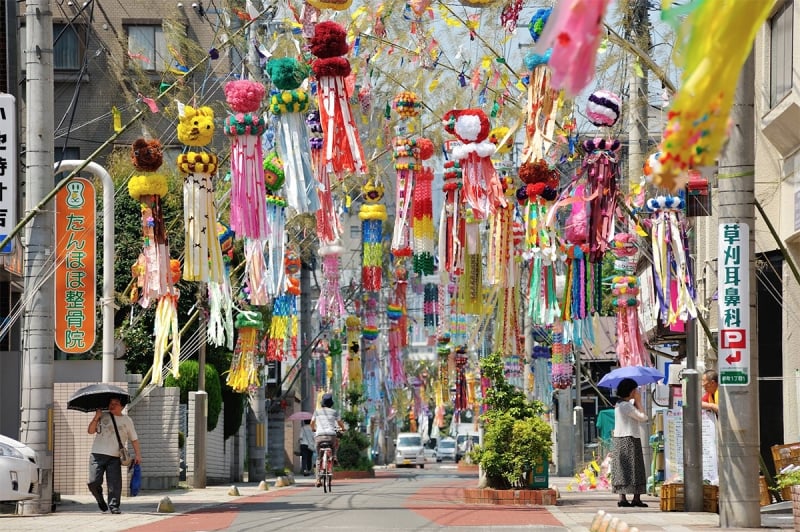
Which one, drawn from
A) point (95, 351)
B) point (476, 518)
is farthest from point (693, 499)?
point (95, 351)

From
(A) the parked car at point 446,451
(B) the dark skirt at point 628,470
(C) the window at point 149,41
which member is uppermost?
(C) the window at point 149,41

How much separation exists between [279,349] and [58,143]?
14.9m

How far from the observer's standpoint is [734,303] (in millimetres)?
13789

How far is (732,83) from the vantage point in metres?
5.50

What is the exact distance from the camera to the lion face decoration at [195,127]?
19484 mm

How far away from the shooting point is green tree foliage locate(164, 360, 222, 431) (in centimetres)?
3372

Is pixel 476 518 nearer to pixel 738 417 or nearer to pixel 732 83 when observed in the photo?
pixel 738 417

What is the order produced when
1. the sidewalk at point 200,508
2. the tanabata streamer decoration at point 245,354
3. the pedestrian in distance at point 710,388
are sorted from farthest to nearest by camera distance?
1. the tanabata streamer decoration at point 245,354
2. the pedestrian in distance at point 710,388
3. the sidewalk at point 200,508

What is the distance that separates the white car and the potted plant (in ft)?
22.7

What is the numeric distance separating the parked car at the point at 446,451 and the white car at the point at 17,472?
83.7 m

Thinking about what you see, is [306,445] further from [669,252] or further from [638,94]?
[669,252]

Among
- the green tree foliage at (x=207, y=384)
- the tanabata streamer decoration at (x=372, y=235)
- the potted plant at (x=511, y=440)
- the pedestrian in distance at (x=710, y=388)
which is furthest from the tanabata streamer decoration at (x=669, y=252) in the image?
the green tree foliage at (x=207, y=384)

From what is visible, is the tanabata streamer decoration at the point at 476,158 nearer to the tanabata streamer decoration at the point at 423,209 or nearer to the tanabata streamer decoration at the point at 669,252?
the tanabata streamer decoration at the point at 423,209

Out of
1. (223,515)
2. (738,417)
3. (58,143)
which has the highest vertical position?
(58,143)
